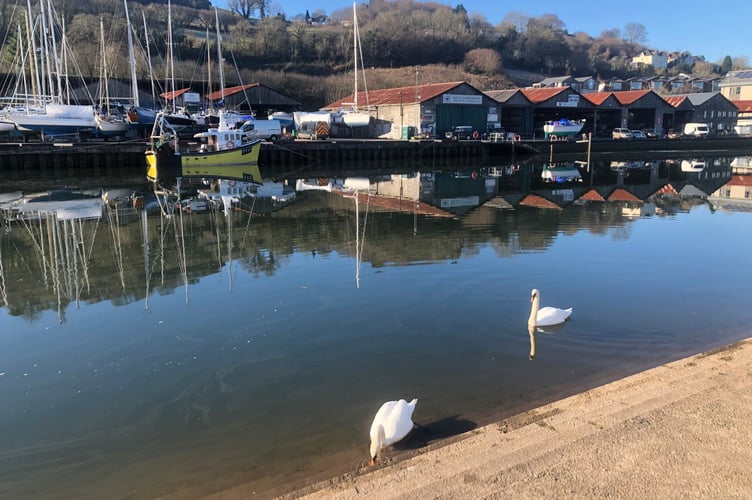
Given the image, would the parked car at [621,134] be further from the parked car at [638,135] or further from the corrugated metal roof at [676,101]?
the corrugated metal roof at [676,101]

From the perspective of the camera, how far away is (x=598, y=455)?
4.12 m

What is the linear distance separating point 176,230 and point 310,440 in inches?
457

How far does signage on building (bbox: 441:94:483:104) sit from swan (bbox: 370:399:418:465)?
43.8 meters

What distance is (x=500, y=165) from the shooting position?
40344 mm

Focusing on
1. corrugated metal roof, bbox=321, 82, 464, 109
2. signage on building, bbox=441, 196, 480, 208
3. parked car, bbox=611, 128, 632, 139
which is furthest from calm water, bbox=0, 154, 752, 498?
parked car, bbox=611, 128, 632, 139

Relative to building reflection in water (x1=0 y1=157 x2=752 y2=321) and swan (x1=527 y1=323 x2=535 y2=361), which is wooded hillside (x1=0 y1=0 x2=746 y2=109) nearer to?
building reflection in water (x1=0 y1=157 x2=752 y2=321)

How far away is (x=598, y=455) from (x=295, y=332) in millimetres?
4501

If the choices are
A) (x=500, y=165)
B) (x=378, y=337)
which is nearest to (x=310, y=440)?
(x=378, y=337)

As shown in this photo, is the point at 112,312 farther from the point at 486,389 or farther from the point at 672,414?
the point at 672,414

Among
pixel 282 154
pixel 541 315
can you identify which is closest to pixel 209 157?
pixel 282 154

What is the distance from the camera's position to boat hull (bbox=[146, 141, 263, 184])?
2973cm

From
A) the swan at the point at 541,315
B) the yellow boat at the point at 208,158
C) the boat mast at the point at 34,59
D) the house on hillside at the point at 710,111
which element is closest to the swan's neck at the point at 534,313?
the swan at the point at 541,315

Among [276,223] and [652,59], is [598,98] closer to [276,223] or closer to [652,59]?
[276,223]

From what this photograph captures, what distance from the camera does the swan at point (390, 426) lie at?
4.59 metres
